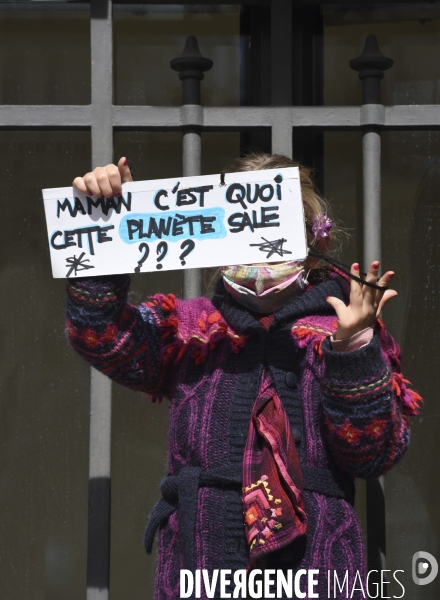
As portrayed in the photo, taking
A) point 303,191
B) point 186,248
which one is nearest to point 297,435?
point 186,248

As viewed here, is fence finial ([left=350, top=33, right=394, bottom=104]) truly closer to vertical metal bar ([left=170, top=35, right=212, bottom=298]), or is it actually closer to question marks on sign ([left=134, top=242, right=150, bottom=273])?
vertical metal bar ([left=170, top=35, right=212, bottom=298])

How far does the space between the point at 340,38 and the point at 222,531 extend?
148 centimetres

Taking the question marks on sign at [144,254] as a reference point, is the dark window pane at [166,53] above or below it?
above

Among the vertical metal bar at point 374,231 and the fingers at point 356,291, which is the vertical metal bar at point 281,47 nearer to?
the vertical metal bar at point 374,231

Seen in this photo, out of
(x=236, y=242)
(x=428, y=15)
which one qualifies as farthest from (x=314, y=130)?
(x=236, y=242)

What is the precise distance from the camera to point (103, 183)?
205cm

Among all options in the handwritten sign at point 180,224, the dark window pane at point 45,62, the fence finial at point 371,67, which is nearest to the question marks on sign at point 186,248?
the handwritten sign at point 180,224

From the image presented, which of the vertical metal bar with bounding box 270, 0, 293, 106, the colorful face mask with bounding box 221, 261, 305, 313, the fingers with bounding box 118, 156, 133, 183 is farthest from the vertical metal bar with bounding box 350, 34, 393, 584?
the fingers with bounding box 118, 156, 133, 183

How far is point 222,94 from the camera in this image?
2.83 metres

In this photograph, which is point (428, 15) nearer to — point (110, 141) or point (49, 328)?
point (110, 141)

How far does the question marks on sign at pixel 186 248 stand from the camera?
2037mm

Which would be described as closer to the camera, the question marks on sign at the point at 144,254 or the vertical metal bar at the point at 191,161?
the question marks on sign at the point at 144,254

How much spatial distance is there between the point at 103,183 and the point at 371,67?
3.08ft

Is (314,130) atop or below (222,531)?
atop
